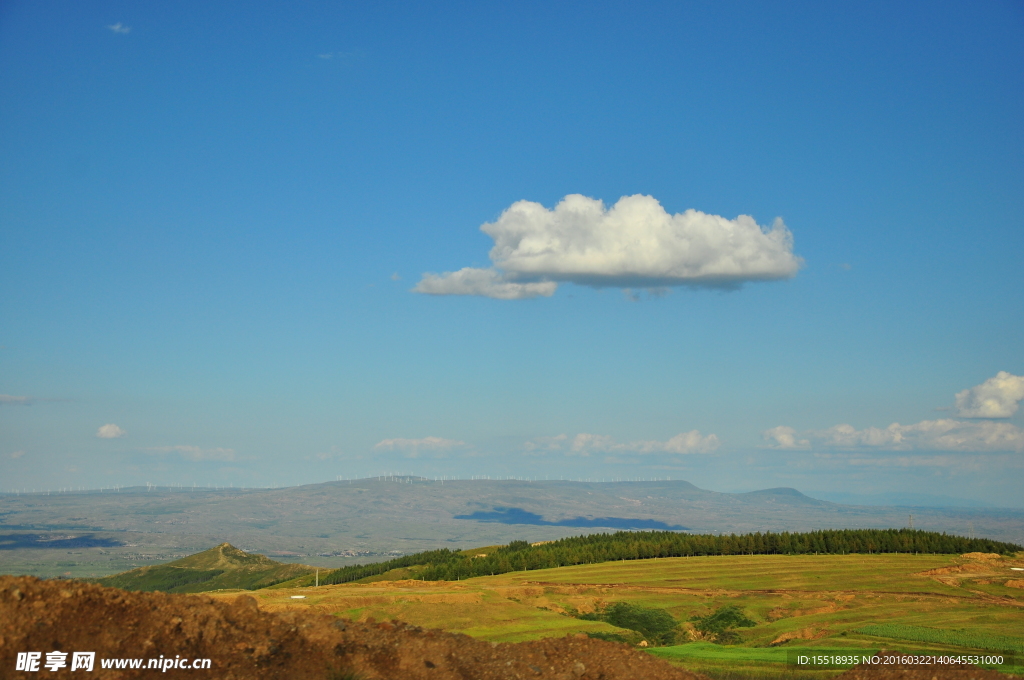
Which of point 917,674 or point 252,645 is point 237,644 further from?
point 917,674

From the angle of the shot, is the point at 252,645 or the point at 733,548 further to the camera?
the point at 733,548

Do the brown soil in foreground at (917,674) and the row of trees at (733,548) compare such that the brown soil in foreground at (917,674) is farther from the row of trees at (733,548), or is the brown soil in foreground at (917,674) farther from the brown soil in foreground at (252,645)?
the row of trees at (733,548)

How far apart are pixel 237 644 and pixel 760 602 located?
73.5 m

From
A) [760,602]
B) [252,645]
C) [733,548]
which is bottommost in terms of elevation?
[733,548]

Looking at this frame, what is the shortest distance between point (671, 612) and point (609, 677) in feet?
182

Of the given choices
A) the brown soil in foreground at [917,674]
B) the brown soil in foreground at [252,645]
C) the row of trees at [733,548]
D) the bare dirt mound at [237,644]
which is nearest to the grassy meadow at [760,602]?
the brown soil in foreground at [917,674]

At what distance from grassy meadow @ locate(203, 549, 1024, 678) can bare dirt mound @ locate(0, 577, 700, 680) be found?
12210 millimetres

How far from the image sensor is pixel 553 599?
8156 centimetres

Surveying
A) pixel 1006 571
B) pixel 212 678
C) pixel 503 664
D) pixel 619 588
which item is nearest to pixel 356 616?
pixel 503 664

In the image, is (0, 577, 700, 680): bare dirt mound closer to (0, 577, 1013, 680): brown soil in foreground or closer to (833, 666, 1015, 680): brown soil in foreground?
(0, 577, 1013, 680): brown soil in foreground

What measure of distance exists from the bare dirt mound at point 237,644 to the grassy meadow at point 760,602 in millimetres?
12210

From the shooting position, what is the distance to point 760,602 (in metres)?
Result: 84.4

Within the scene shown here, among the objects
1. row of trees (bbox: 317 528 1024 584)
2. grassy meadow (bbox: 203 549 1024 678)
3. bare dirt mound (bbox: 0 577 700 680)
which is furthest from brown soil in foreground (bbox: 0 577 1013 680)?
row of trees (bbox: 317 528 1024 584)

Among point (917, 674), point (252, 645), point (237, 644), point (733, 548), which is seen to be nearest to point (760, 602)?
point (917, 674)
